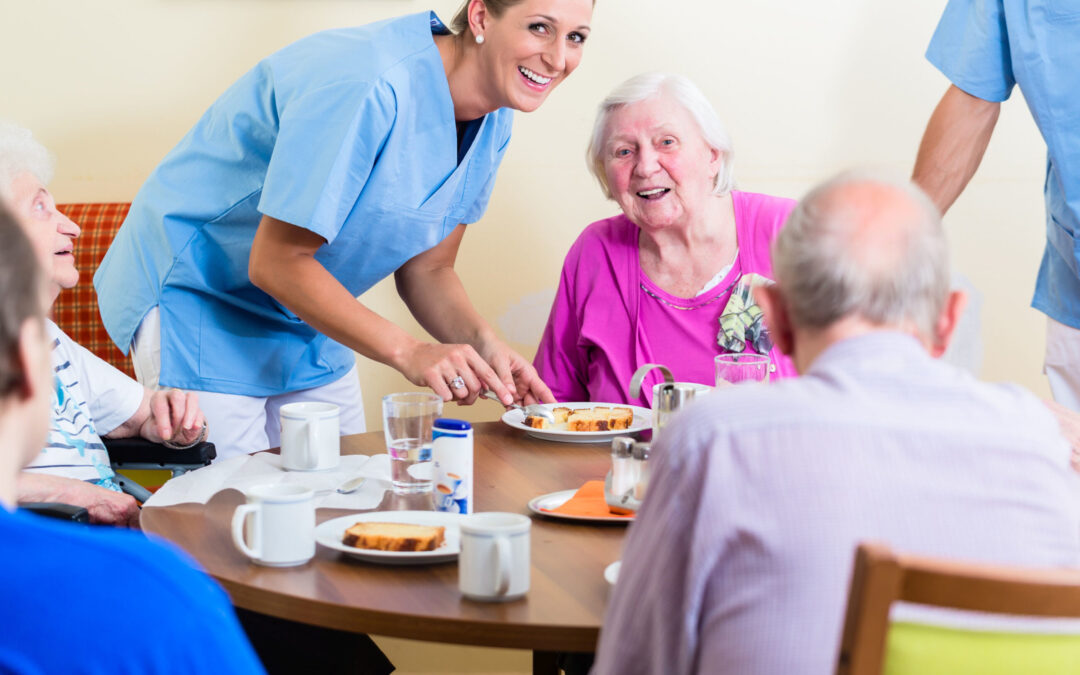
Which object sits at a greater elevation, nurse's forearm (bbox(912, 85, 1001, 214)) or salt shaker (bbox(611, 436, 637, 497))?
nurse's forearm (bbox(912, 85, 1001, 214))

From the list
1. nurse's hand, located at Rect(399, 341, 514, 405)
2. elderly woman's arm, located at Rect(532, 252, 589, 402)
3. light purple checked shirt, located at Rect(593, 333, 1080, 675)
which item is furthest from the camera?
elderly woman's arm, located at Rect(532, 252, 589, 402)

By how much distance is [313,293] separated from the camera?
5.86 ft

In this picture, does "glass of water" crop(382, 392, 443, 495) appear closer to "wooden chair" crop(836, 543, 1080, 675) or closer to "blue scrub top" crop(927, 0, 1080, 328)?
"wooden chair" crop(836, 543, 1080, 675)

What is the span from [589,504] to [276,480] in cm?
46

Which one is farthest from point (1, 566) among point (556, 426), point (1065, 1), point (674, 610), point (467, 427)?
point (1065, 1)

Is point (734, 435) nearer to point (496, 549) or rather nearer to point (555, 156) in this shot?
point (496, 549)

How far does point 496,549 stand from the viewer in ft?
3.40

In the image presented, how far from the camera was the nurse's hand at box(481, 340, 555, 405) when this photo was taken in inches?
74.7

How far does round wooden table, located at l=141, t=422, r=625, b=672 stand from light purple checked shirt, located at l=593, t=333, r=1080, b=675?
199 mm

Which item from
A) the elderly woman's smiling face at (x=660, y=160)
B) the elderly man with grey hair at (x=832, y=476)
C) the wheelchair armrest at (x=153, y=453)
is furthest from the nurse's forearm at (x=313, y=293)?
the elderly man with grey hair at (x=832, y=476)

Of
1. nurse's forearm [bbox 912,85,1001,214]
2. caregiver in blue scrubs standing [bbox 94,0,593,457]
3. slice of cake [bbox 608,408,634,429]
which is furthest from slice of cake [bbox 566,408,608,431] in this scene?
nurse's forearm [bbox 912,85,1001,214]

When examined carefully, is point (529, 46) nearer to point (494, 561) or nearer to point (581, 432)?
point (581, 432)

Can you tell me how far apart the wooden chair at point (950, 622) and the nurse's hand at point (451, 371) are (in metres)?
1.05

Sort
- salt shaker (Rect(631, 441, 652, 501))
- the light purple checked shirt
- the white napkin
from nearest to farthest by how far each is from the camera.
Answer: the light purple checked shirt, salt shaker (Rect(631, 441, 652, 501)), the white napkin
